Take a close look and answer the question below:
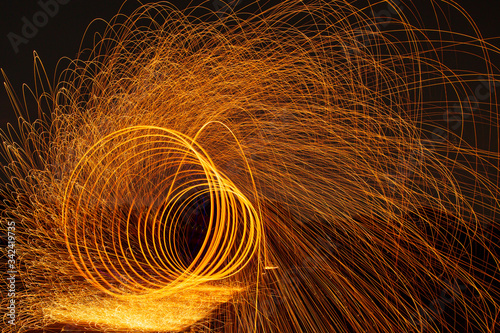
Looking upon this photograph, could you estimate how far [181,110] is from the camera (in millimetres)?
7914

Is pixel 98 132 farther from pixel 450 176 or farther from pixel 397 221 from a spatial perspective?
pixel 450 176

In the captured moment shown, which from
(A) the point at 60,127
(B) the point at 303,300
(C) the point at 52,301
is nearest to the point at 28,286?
(C) the point at 52,301

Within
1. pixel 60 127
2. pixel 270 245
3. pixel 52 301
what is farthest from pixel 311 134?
pixel 52 301

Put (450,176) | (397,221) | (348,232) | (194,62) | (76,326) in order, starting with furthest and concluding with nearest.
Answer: (348,232)
(194,62)
(397,221)
(450,176)
(76,326)

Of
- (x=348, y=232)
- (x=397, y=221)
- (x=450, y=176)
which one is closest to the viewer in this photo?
(x=450, y=176)

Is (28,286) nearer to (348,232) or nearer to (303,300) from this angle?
(303,300)

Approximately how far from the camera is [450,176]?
6.67 m

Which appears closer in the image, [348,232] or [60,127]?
[60,127]

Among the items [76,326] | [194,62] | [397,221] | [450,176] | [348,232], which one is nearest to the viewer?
[76,326]

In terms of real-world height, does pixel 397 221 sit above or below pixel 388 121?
below

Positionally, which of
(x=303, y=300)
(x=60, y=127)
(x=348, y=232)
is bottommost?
(x=303, y=300)

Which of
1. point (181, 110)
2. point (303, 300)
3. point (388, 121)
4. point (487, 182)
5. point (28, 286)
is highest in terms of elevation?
point (181, 110)

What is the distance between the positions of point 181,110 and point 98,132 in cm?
174

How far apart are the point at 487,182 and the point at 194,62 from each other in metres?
5.65
